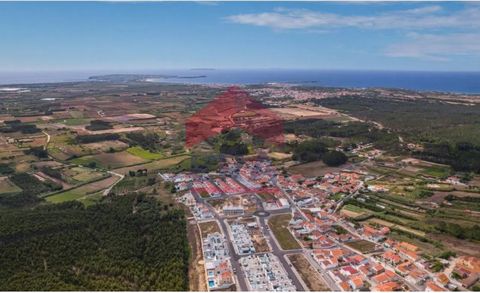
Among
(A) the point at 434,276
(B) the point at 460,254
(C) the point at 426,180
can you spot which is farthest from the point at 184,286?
(C) the point at 426,180

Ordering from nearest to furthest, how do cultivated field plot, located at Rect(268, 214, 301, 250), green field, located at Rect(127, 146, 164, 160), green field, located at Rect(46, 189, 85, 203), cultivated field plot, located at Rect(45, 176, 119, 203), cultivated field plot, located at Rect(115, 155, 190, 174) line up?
cultivated field plot, located at Rect(268, 214, 301, 250), green field, located at Rect(46, 189, 85, 203), cultivated field plot, located at Rect(45, 176, 119, 203), cultivated field plot, located at Rect(115, 155, 190, 174), green field, located at Rect(127, 146, 164, 160)

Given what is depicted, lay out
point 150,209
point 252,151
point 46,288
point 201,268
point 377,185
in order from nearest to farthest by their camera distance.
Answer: point 46,288 < point 201,268 < point 150,209 < point 377,185 < point 252,151

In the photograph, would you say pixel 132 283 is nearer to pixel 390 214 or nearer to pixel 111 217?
pixel 111 217

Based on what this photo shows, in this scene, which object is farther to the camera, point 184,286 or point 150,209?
point 150,209

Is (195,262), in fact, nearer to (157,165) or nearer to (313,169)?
(157,165)

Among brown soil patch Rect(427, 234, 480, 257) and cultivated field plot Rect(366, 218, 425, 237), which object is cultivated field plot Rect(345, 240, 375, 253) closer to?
cultivated field plot Rect(366, 218, 425, 237)

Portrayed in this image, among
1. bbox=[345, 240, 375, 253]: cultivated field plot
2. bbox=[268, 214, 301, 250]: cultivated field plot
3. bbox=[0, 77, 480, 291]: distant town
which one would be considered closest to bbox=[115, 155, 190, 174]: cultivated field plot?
bbox=[0, 77, 480, 291]: distant town

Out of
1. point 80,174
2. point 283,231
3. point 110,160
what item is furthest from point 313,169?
point 80,174
